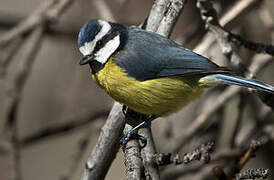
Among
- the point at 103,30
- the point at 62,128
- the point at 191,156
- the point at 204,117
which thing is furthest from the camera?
the point at 62,128

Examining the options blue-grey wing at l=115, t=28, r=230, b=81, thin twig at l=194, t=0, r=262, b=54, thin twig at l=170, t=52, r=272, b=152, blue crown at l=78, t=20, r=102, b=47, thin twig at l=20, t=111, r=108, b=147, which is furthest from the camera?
thin twig at l=20, t=111, r=108, b=147

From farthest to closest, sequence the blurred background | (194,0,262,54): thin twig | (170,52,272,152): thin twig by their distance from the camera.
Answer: the blurred background
(170,52,272,152): thin twig
(194,0,262,54): thin twig

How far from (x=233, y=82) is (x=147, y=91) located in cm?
46

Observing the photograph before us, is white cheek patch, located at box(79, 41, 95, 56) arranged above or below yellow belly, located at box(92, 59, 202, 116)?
above

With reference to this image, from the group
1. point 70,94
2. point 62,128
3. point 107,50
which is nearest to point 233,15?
point 107,50

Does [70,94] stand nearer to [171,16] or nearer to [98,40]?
[98,40]

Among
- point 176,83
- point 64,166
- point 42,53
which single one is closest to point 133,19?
point 42,53

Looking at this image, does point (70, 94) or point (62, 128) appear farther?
point (70, 94)

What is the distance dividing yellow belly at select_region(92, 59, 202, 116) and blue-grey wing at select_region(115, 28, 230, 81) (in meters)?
0.04

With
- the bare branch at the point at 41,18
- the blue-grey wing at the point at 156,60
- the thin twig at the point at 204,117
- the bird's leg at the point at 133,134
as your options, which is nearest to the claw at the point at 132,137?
the bird's leg at the point at 133,134

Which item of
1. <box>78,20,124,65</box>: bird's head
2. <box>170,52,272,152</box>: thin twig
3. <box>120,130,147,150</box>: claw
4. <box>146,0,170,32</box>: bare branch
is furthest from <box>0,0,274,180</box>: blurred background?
<box>120,130,147,150</box>: claw

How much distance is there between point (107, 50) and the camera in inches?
107

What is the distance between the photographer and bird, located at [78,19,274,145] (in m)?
2.65

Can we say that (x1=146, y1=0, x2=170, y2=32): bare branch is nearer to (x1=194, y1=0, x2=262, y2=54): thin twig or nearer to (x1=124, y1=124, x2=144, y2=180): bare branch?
(x1=194, y1=0, x2=262, y2=54): thin twig
